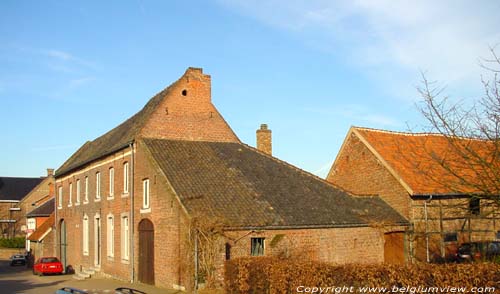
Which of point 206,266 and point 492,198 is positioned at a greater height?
point 492,198

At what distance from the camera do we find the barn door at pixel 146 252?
22.5m

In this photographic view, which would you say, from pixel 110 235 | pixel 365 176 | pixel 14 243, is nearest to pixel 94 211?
pixel 110 235

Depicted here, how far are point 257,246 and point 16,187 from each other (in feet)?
186

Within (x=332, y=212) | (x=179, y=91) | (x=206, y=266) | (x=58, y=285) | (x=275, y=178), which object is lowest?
(x=58, y=285)

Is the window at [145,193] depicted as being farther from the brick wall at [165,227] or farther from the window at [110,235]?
the window at [110,235]

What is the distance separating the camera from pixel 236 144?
2817 cm

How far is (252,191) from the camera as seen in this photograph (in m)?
22.6

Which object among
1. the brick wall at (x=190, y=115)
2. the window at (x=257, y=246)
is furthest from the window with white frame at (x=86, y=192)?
the window at (x=257, y=246)

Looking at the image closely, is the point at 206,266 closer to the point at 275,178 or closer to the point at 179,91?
the point at 275,178

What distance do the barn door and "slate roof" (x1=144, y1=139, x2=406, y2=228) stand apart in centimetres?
291

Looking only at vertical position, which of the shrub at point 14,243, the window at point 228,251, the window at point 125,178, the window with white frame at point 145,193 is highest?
the window at point 125,178

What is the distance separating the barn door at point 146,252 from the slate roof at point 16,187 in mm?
48596

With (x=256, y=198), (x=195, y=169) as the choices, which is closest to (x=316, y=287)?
(x=256, y=198)

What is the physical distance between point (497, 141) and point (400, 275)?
3.47 metres
